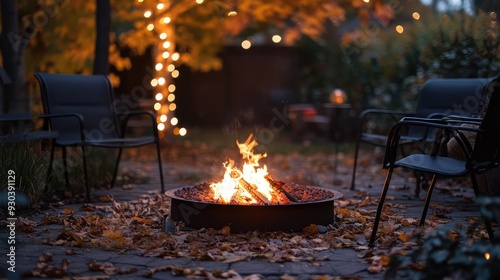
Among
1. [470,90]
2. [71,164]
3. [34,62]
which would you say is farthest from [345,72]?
[71,164]

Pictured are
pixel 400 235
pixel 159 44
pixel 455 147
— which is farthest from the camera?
pixel 159 44

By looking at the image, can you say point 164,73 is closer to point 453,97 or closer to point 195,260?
point 453,97

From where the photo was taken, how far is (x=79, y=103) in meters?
6.39

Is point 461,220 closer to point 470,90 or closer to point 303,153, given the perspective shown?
point 470,90

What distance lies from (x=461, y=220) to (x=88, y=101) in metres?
3.59

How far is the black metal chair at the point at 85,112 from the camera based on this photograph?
5965mm

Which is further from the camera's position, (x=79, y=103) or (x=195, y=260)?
(x=79, y=103)

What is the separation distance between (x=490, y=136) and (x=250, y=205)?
1515 millimetres

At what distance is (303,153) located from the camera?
10.6m

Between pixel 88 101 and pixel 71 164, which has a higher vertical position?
pixel 88 101

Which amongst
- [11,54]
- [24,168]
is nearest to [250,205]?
[24,168]

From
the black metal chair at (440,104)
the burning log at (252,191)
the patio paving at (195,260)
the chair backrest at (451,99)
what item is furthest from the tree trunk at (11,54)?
the chair backrest at (451,99)

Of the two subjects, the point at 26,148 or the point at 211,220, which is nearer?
the point at 211,220

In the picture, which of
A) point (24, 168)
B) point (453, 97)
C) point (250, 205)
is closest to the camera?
point (250, 205)
